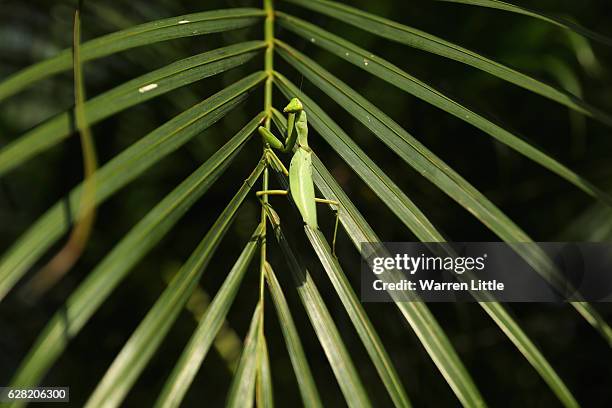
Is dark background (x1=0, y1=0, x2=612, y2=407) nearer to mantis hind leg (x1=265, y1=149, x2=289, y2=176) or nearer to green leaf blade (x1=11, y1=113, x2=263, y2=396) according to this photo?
mantis hind leg (x1=265, y1=149, x2=289, y2=176)

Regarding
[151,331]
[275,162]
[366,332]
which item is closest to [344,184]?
[275,162]

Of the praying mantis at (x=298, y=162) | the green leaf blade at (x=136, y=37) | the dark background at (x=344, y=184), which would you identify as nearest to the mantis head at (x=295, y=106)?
the praying mantis at (x=298, y=162)

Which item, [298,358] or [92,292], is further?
[298,358]

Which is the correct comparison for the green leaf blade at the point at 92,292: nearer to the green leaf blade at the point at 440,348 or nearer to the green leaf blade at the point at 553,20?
the green leaf blade at the point at 440,348

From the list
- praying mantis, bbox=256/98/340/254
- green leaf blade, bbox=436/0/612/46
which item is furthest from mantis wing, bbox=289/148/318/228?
green leaf blade, bbox=436/0/612/46

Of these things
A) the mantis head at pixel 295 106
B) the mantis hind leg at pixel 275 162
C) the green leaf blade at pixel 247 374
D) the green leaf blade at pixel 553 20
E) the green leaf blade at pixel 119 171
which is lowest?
the green leaf blade at pixel 247 374

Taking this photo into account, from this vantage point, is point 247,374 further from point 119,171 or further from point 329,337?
point 119,171

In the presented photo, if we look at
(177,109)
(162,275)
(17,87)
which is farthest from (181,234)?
(17,87)
